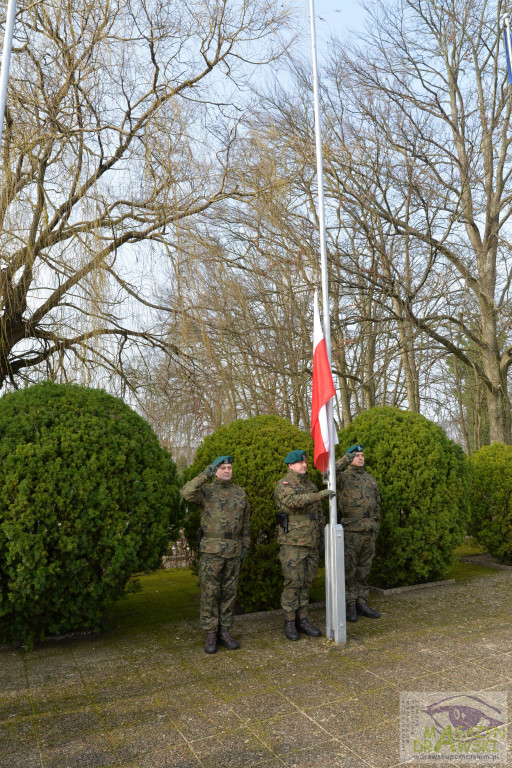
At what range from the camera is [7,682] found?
4441mm

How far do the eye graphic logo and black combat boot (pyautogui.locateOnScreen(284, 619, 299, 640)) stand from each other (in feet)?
5.34

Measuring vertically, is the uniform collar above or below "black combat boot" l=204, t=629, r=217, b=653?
above

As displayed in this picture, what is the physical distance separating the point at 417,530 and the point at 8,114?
621cm

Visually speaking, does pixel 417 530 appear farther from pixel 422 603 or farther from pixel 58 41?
pixel 58 41

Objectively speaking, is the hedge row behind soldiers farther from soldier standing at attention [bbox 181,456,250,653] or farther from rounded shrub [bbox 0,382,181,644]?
rounded shrub [bbox 0,382,181,644]

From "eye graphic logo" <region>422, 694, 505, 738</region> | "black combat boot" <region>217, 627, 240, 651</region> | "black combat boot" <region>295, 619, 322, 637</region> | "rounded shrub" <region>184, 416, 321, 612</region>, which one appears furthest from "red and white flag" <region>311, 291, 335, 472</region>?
"eye graphic logo" <region>422, 694, 505, 738</region>

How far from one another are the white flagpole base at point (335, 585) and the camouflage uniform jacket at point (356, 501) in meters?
0.62

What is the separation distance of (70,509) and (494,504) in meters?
6.27

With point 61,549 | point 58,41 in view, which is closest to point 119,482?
point 61,549

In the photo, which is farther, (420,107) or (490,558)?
(420,107)

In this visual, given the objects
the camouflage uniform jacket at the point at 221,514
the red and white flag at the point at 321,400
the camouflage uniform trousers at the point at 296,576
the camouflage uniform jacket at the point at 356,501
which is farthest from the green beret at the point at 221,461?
the camouflage uniform jacket at the point at 356,501

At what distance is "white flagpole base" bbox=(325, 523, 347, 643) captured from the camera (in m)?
5.21

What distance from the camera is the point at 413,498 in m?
6.82

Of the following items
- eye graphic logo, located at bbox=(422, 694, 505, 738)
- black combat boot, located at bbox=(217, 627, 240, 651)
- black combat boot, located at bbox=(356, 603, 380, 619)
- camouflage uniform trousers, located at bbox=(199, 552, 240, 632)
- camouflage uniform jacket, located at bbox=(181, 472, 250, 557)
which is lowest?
eye graphic logo, located at bbox=(422, 694, 505, 738)
